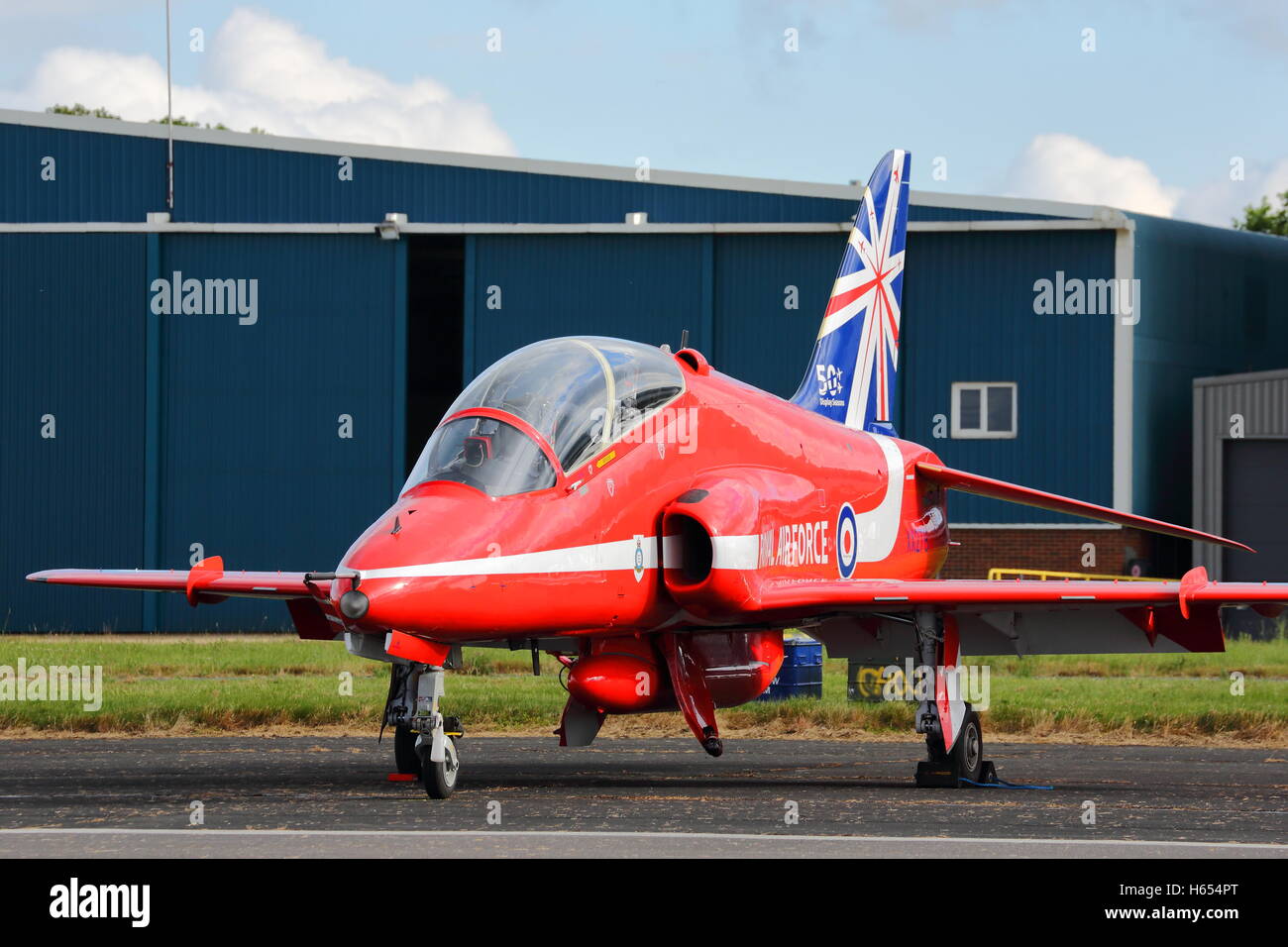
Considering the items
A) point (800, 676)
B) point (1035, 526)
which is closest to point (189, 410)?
point (1035, 526)

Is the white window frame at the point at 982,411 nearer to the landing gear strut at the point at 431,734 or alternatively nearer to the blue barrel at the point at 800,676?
the blue barrel at the point at 800,676

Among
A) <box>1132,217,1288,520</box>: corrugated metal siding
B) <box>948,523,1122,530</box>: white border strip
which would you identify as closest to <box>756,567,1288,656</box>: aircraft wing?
<box>948,523,1122,530</box>: white border strip

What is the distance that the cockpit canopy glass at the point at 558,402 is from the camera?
37.4 feet

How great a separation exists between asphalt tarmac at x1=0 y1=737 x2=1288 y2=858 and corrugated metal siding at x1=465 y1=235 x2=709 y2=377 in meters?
18.6

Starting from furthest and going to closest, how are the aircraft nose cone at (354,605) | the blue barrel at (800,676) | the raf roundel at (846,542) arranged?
the blue barrel at (800,676) < the raf roundel at (846,542) < the aircraft nose cone at (354,605)

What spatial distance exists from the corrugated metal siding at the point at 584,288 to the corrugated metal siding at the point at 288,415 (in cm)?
209

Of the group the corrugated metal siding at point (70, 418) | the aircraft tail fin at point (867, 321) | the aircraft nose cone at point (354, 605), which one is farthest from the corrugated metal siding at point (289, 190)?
the aircraft nose cone at point (354, 605)

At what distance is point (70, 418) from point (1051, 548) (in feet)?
67.2

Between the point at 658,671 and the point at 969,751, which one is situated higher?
the point at 658,671

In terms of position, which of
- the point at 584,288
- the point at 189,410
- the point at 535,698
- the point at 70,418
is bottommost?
the point at 535,698

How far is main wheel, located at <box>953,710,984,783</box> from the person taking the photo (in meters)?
13.6

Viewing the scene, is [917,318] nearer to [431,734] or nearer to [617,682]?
[617,682]

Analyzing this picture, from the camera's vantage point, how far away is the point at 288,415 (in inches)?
1409

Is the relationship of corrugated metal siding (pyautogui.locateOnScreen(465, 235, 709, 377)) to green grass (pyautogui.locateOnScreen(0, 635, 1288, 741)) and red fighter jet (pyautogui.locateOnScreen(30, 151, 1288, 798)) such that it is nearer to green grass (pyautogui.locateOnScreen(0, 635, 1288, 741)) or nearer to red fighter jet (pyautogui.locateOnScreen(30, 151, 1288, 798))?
green grass (pyautogui.locateOnScreen(0, 635, 1288, 741))
